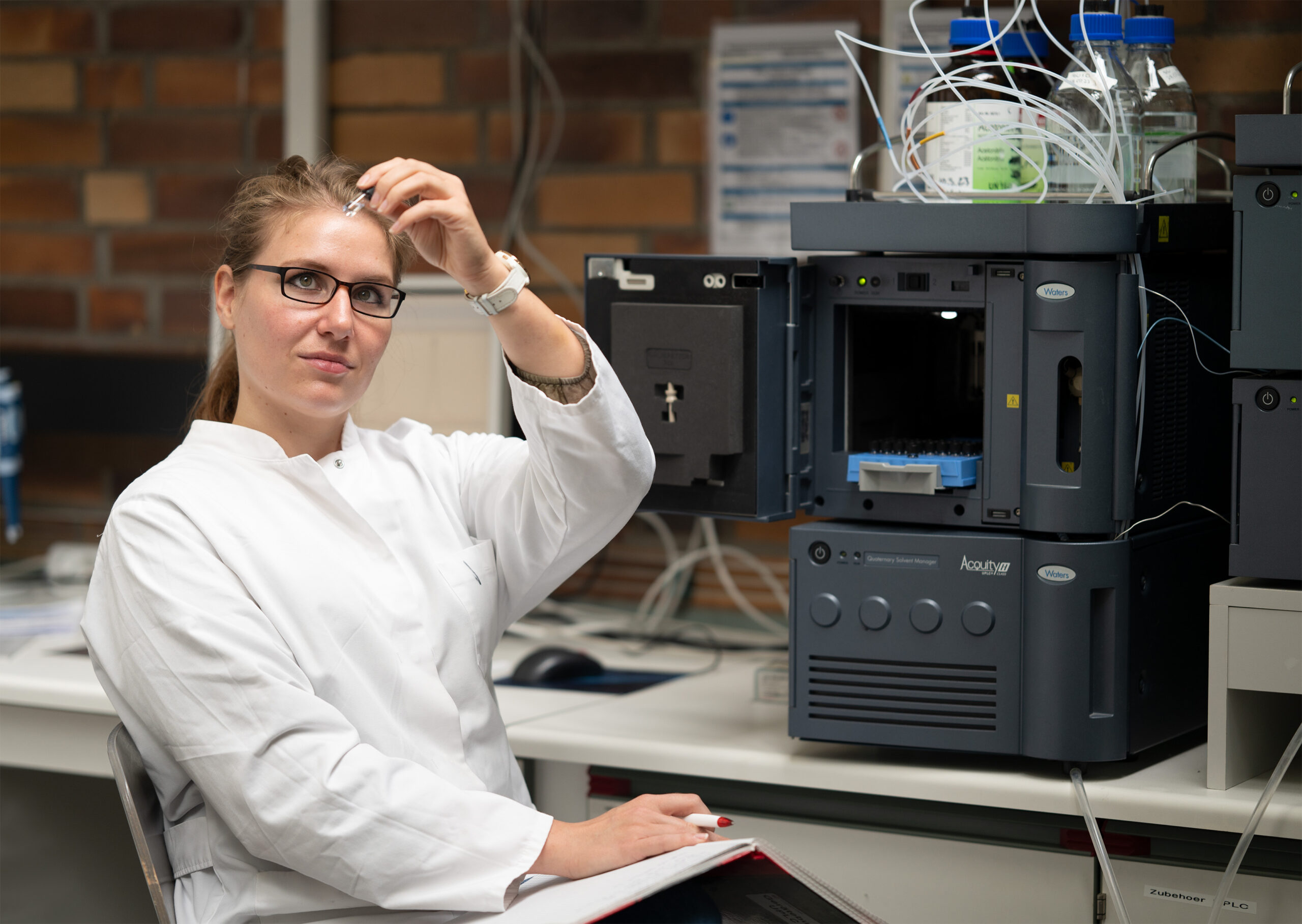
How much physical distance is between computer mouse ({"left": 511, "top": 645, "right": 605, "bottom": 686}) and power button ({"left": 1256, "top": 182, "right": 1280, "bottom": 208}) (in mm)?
993

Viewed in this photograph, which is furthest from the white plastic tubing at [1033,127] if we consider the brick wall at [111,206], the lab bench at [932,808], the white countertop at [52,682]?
the brick wall at [111,206]

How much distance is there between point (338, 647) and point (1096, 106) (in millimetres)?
921

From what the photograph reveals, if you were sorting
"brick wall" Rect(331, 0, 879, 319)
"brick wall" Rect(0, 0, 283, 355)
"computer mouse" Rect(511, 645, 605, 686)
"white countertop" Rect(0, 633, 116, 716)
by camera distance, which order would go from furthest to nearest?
"brick wall" Rect(0, 0, 283, 355), "brick wall" Rect(331, 0, 879, 319), "computer mouse" Rect(511, 645, 605, 686), "white countertop" Rect(0, 633, 116, 716)

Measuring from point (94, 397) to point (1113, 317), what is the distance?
5.91 feet

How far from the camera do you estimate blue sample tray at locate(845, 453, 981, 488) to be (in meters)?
1.40

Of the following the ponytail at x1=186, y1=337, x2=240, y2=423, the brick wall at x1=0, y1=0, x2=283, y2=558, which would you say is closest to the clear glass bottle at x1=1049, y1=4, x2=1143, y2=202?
the ponytail at x1=186, y1=337, x2=240, y2=423

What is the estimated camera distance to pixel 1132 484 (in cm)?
137

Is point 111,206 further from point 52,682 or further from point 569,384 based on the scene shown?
point 569,384

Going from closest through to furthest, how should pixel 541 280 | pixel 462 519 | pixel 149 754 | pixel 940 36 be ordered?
pixel 149 754 → pixel 462 519 → pixel 940 36 → pixel 541 280

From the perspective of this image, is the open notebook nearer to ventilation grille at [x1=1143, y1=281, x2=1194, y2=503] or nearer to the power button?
ventilation grille at [x1=1143, y1=281, x2=1194, y2=503]

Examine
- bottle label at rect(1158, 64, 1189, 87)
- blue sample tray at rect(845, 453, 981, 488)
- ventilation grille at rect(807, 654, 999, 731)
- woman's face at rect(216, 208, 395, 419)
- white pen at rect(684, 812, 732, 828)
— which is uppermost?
bottle label at rect(1158, 64, 1189, 87)

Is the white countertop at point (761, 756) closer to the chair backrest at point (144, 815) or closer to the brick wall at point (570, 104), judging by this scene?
the chair backrest at point (144, 815)

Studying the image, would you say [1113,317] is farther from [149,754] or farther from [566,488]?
[149,754]

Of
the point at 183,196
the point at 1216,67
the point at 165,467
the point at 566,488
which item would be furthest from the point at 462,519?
the point at 183,196
